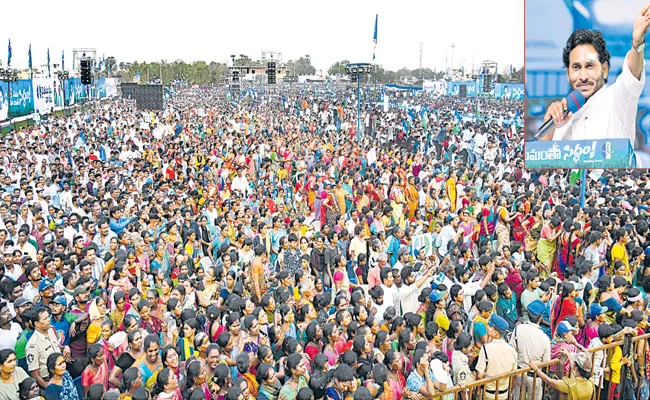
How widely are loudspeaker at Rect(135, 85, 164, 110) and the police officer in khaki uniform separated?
28.0 metres

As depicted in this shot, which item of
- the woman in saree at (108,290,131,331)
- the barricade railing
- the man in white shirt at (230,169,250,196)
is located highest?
the man in white shirt at (230,169,250,196)

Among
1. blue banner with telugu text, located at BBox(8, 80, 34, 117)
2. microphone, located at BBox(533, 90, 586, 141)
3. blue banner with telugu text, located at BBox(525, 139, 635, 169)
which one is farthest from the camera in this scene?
blue banner with telugu text, located at BBox(8, 80, 34, 117)

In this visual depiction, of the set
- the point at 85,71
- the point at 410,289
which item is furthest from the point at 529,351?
the point at 85,71

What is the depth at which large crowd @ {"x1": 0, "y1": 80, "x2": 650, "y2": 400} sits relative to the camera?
4336 millimetres

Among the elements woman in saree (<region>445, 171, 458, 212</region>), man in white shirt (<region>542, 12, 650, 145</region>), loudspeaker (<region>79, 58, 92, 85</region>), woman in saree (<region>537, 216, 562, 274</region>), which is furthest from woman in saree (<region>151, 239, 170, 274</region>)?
loudspeaker (<region>79, 58, 92, 85</region>)

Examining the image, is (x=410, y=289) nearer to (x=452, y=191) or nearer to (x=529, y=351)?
(x=529, y=351)

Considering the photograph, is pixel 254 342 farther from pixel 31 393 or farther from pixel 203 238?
pixel 203 238

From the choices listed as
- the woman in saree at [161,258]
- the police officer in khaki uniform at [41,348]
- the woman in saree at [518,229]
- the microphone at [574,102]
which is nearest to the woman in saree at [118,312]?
the police officer in khaki uniform at [41,348]

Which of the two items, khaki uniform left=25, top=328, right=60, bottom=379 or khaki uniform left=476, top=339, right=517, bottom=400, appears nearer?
khaki uniform left=476, top=339, right=517, bottom=400

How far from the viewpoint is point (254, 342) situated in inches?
190

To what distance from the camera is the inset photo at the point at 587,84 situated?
841cm

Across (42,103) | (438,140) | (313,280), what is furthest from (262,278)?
(42,103)

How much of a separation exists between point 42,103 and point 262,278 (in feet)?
83.0

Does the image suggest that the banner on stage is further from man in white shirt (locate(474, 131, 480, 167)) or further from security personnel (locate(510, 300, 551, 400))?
security personnel (locate(510, 300, 551, 400))
